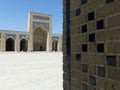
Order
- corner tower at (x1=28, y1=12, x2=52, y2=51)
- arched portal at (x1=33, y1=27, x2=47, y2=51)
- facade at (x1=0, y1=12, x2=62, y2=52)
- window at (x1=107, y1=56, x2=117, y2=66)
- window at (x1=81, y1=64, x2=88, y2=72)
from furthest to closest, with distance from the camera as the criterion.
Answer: arched portal at (x1=33, y1=27, x2=47, y2=51)
corner tower at (x1=28, y1=12, x2=52, y2=51)
facade at (x1=0, y1=12, x2=62, y2=52)
window at (x1=81, y1=64, x2=88, y2=72)
window at (x1=107, y1=56, x2=117, y2=66)

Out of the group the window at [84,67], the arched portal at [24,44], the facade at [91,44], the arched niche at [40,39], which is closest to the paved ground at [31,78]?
the facade at [91,44]

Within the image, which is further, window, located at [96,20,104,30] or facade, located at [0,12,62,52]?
facade, located at [0,12,62,52]

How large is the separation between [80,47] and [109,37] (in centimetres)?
43

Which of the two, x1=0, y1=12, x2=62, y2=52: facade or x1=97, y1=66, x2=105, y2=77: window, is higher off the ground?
x1=0, y1=12, x2=62, y2=52: facade

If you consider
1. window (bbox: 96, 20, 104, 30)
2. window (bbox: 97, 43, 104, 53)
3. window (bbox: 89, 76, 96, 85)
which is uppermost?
window (bbox: 96, 20, 104, 30)

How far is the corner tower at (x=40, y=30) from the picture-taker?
37.9 meters

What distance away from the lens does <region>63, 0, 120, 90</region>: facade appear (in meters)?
1.15

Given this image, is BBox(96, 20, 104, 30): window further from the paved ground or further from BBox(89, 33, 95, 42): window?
the paved ground

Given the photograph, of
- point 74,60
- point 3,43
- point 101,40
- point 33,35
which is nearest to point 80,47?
point 74,60

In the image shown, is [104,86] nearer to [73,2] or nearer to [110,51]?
[110,51]

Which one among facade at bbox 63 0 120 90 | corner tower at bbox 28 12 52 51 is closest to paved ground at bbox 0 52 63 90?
facade at bbox 63 0 120 90

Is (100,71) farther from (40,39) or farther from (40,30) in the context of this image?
(40,30)

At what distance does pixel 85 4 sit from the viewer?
1513mm

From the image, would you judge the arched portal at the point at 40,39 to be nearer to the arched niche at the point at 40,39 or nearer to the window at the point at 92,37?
the arched niche at the point at 40,39
